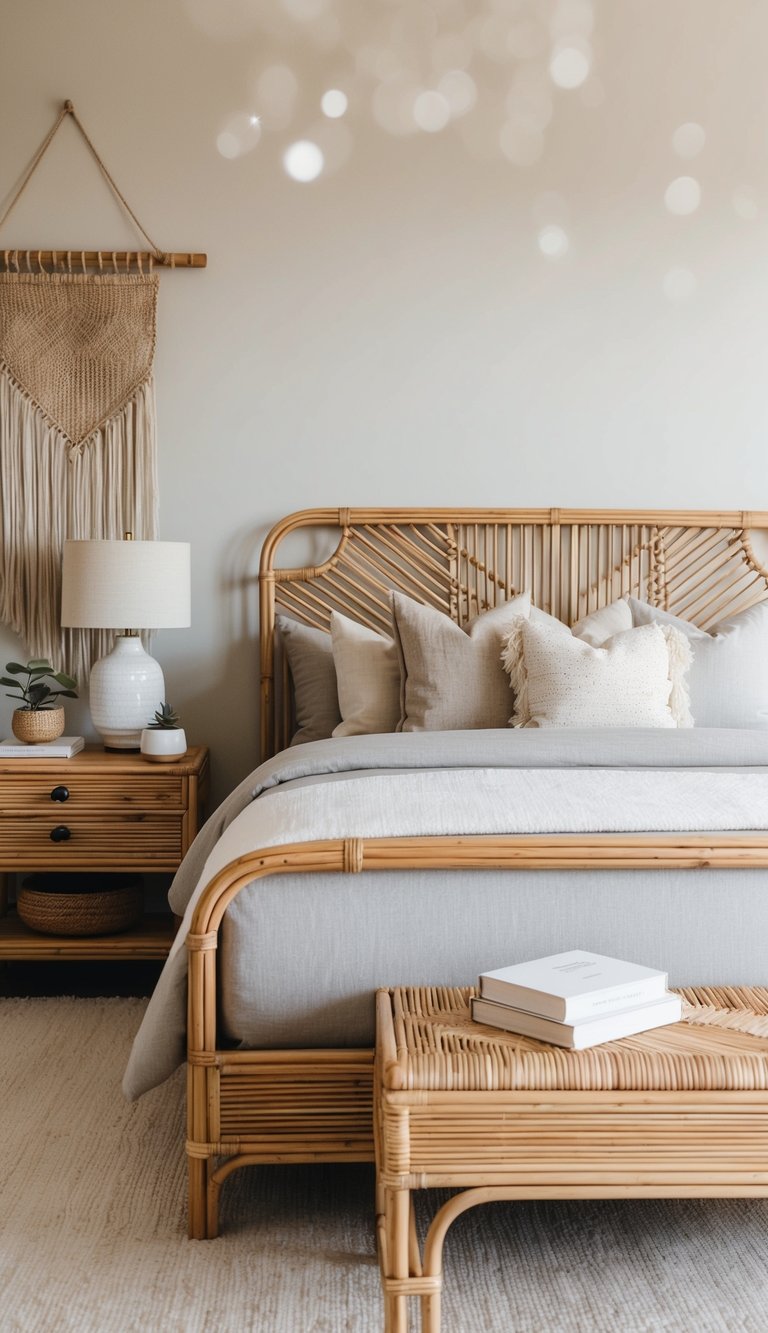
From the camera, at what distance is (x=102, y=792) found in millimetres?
2867

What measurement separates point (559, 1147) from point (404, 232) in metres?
2.68

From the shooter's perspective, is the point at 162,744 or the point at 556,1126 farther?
the point at 162,744

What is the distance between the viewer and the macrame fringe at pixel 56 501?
3.28 meters

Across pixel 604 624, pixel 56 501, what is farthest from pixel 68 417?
pixel 604 624

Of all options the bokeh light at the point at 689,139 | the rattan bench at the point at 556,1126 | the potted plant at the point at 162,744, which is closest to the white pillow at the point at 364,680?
the potted plant at the point at 162,744

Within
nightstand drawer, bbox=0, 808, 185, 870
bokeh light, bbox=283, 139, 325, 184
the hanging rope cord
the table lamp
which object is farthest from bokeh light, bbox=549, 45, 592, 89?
nightstand drawer, bbox=0, 808, 185, 870

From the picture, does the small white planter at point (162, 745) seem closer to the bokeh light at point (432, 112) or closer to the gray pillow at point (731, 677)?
the gray pillow at point (731, 677)

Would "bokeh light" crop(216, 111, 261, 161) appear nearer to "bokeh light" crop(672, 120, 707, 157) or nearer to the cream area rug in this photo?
"bokeh light" crop(672, 120, 707, 157)

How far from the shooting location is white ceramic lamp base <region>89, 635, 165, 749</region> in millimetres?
3062

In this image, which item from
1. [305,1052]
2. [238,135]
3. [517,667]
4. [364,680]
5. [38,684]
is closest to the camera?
[305,1052]

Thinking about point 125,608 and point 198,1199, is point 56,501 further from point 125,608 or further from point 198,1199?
point 198,1199

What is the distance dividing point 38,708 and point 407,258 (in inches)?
64.7

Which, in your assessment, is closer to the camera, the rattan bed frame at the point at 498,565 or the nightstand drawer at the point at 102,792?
the nightstand drawer at the point at 102,792

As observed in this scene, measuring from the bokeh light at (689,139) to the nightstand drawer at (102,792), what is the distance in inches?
90.6
